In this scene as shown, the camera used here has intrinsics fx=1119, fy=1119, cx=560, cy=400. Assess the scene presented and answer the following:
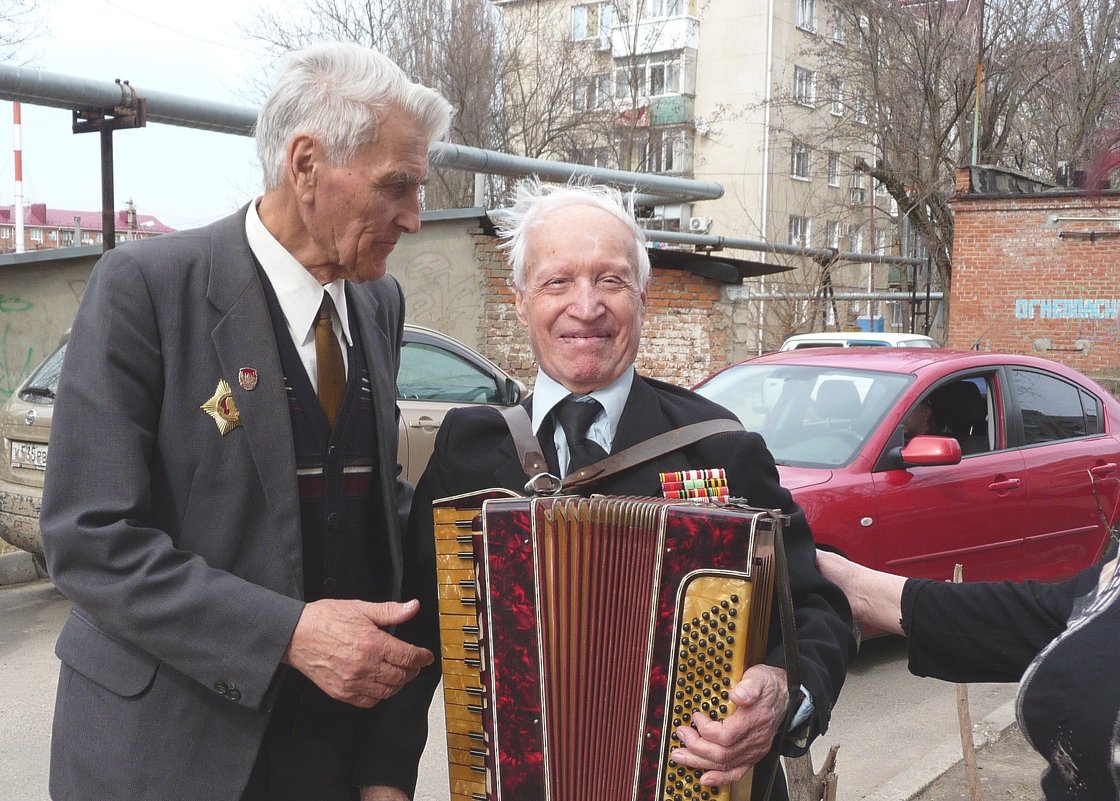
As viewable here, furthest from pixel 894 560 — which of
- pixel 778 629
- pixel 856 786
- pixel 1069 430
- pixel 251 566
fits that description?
pixel 251 566

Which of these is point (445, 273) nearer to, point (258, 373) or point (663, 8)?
point (258, 373)

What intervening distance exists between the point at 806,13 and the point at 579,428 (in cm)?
4494

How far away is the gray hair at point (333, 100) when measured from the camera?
205 centimetres

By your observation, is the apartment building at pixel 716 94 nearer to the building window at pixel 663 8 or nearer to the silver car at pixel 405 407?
the building window at pixel 663 8

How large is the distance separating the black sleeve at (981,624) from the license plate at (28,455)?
6043mm

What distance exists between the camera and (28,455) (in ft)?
22.9

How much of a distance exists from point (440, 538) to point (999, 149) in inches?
1139

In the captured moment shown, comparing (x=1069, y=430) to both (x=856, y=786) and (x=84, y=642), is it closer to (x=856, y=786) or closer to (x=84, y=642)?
(x=856, y=786)

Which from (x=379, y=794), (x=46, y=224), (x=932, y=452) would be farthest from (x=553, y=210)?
(x=46, y=224)

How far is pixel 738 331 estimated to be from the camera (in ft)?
54.9

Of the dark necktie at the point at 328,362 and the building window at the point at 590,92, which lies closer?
the dark necktie at the point at 328,362

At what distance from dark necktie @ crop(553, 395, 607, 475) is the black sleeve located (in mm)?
695

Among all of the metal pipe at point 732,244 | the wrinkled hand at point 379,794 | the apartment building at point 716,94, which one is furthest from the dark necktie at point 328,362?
the apartment building at point 716,94

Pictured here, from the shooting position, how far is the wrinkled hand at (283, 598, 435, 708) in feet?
6.16
